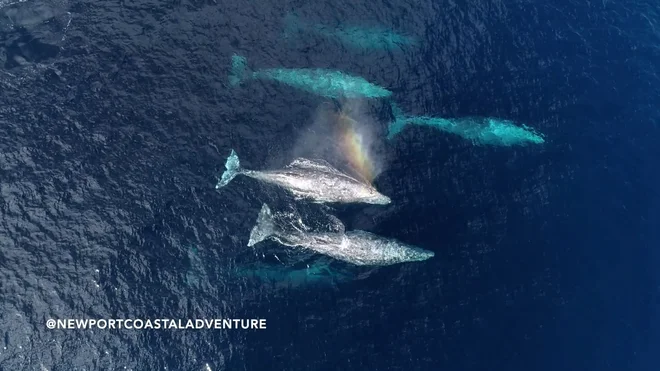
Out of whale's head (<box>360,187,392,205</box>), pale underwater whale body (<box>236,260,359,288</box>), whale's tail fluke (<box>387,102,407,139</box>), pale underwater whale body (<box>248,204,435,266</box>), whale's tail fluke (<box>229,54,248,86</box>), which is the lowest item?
pale underwater whale body (<box>236,260,359,288</box>)

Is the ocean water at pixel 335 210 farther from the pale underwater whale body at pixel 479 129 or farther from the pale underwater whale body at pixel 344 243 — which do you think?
the pale underwater whale body at pixel 479 129

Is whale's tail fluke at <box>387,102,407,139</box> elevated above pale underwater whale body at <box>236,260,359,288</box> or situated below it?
above

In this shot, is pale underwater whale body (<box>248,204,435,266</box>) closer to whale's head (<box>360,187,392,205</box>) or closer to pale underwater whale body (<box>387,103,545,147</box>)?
whale's head (<box>360,187,392,205</box>)

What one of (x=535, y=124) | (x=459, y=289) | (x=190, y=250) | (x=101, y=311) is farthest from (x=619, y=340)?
(x=101, y=311)

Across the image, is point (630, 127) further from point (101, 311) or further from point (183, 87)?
point (101, 311)

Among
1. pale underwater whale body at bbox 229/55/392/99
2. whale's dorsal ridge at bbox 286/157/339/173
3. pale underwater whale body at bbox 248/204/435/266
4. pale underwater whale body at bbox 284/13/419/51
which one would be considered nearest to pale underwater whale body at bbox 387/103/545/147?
pale underwater whale body at bbox 229/55/392/99
